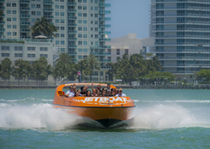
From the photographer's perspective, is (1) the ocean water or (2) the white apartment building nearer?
(1) the ocean water

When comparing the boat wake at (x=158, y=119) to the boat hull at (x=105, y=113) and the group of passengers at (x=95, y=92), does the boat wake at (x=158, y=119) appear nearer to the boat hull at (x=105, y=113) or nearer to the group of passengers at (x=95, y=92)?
the boat hull at (x=105, y=113)

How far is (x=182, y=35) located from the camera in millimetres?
167500

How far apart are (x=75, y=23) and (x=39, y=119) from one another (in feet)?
416

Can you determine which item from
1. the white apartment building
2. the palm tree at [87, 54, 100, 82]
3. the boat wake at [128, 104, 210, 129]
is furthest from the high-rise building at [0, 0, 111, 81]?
the boat wake at [128, 104, 210, 129]

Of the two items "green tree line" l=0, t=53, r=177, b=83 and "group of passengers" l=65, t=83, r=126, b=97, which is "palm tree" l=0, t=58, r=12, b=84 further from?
"group of passengers" l=65, t=83, r=126, b=97

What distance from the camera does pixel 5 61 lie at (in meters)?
123

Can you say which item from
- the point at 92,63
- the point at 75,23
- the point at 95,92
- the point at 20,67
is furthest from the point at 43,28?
the point at 95,92

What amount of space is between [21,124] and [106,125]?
568cm

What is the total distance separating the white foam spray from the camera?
82.6ft

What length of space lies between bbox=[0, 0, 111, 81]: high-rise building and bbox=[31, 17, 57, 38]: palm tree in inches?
213

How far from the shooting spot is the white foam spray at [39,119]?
2519cm

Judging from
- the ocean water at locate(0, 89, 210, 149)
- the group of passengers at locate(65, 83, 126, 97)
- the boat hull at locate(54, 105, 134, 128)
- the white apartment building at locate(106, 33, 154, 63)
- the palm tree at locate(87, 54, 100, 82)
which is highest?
the white apartment building at locate(106, 33, 154, 63)

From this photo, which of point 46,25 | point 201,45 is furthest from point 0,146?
point 201,45

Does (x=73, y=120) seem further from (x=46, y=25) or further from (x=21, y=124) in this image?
(x=46, y=25)
